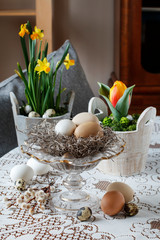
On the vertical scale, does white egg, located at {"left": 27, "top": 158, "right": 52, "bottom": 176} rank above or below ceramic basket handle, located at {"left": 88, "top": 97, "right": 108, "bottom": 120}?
below

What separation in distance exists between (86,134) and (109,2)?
1.78 metres

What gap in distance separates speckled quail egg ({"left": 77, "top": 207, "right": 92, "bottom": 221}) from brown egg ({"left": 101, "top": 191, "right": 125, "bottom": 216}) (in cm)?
3

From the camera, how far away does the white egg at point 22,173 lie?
893 mm

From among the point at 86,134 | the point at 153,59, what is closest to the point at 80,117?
the point at 86,134

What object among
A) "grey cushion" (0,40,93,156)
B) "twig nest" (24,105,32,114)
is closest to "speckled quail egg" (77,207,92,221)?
"twig nest" (24,105,32,114)

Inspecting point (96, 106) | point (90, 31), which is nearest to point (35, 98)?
point (96, 106)

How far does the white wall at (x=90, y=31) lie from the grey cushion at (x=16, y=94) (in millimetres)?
667

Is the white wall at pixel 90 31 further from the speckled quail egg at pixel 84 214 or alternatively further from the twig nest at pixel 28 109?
the speckled quail egg at pixel 84 214

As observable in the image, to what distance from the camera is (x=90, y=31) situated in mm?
2451

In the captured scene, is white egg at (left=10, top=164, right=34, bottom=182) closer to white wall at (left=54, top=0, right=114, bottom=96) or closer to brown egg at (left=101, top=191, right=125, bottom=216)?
brown egg at (left=101, top=191, right=125, bottom=216)

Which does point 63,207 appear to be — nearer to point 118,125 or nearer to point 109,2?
point 118,125

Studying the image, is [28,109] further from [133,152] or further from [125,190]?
[125,190]

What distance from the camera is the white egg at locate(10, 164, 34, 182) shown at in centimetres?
89

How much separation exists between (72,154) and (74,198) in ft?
0.41
